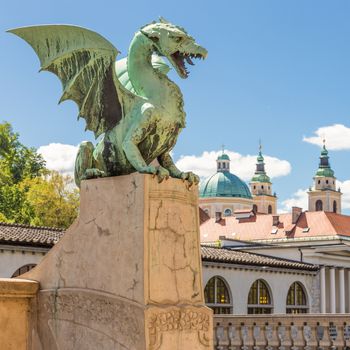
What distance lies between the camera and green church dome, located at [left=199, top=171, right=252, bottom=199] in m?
130

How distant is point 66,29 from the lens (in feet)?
25.4

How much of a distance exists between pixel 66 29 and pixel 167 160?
1678mm

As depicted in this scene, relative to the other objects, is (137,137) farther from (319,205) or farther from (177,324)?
(319,205)

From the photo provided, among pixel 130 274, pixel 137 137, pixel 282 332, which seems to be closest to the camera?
pixel 130 274

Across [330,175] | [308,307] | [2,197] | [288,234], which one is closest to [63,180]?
[2,197]

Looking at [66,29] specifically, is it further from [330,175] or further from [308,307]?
[330,175]

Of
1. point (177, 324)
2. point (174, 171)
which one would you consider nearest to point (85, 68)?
point (174, 171)

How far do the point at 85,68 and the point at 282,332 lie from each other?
881 centimetres

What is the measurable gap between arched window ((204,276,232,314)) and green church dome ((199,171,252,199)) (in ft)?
299

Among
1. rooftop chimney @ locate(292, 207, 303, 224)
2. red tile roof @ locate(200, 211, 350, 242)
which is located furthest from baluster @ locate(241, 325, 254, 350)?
rooftop chimney @ locate(292, 207, 303, 224)

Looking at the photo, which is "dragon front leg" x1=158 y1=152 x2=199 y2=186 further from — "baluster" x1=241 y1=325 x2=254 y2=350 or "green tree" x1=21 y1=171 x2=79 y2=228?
"green tree" x1=21 y1=171 x2=79 y2=228

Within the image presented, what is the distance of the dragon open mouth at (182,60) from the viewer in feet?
24.6

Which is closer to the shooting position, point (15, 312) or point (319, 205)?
point (15, 312)

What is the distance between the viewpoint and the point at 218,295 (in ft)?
124
